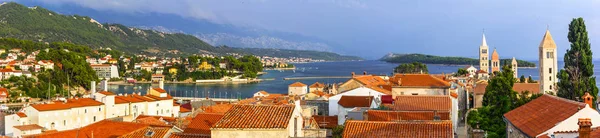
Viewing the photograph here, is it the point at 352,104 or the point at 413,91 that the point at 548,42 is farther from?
the point at 352,104

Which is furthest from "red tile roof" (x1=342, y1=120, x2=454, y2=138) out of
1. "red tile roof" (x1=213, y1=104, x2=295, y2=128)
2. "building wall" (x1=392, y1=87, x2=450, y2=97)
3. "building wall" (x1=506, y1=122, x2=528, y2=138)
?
"building wall" (x1=392, y1=87, x2=450, y2=97)

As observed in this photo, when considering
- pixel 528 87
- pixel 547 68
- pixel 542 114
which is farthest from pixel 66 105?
pixel 547 68

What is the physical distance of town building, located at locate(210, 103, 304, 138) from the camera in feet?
32.2

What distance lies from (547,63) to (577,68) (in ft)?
55.9

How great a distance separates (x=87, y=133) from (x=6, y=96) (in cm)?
5540

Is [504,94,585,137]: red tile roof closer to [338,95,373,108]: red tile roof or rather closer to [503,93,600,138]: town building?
[503,93,600,138]: town building

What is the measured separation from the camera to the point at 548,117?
13.4 m

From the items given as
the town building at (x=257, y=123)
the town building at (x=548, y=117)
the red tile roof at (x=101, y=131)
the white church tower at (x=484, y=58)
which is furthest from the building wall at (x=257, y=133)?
the white church tower at (x=484, y=58)

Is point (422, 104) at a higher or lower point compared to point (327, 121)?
higher

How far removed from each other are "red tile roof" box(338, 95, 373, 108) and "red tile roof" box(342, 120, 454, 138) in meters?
13.6

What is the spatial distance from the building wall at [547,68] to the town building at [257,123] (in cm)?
3646

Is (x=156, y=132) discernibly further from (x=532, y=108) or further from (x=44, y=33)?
(x=44, y=33)

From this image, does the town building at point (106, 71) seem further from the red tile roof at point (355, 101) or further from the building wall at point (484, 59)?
the red tile roof at point (355, 101)

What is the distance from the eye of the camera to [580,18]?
29.2 m
